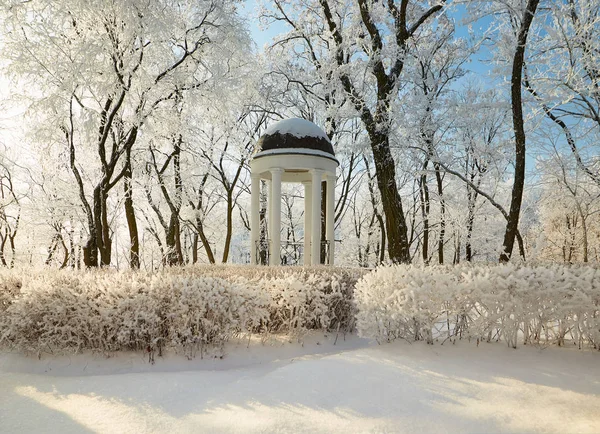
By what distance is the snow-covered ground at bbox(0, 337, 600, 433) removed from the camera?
3197 mm

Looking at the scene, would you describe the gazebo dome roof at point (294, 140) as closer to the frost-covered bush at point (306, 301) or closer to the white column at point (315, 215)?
the white column at point (315, 215)

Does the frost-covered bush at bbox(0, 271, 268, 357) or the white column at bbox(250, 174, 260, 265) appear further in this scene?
the white column at bbox(250, 174, 260, 265)

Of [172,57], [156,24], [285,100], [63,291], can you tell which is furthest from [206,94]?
[285,100]

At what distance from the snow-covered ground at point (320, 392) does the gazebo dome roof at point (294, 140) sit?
8237mm

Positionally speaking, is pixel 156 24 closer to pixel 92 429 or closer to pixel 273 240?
pixel 273 240

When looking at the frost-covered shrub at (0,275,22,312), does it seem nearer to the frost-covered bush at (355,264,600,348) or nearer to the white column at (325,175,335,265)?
the frost-covered bush at (355,264,600,348)

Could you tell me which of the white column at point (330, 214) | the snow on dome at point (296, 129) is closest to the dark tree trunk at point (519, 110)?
the snow on dome at point (296, 129)

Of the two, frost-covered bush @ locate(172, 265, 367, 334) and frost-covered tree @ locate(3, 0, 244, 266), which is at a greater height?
frost-covered tree @ locate(3, 0, 244, 266)

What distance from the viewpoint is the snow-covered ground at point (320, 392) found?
10.5ft

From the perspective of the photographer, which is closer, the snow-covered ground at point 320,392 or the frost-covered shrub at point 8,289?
the snow-covered ground at point 320,392

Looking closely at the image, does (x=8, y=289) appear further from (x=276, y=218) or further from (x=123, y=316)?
(x=276, y=218)

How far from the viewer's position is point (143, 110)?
376 inches

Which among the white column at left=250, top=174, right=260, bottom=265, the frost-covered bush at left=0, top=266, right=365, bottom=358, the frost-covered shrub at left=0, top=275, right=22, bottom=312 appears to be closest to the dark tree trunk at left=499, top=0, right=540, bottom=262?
the frost-covered bush at left=0, top=266, right=365, bottom=358

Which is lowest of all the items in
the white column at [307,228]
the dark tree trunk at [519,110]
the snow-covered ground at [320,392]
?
the snow-covered ground at [320,392]
